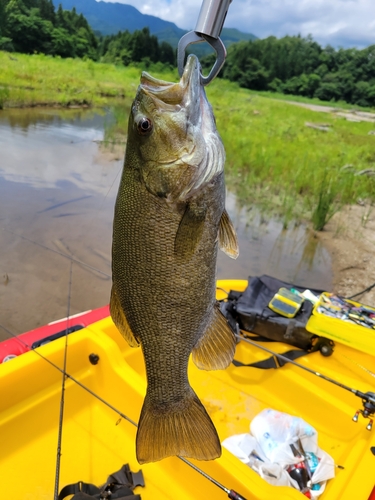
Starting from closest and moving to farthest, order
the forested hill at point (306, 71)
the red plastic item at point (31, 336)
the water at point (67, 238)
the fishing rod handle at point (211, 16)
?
the fishing rod handle at point (211, 16), the red plastic item at point (31, 336), the water at point (67, 238), the forested hill at point (306, 71)

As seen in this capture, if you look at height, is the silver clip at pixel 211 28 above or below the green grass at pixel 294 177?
above

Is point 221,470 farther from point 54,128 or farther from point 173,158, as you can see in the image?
point 54,128

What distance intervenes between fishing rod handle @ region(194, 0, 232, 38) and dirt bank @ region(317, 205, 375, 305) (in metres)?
5.08

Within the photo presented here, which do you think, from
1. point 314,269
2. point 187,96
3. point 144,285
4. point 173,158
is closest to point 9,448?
point 144,285

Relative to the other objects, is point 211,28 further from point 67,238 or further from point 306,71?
point 306,71

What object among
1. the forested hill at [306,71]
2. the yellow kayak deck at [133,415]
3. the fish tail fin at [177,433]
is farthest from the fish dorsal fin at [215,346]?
the forested hill at [306,71]

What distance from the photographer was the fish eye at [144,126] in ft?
3.71

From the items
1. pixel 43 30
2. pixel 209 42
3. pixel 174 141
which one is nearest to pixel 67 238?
pixel 174 141

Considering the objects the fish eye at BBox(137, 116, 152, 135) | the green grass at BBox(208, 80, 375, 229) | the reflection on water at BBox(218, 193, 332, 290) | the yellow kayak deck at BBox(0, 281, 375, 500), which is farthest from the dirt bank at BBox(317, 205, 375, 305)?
the fish eye at BBox(137, 116, 152, 135)

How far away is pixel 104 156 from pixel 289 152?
571 cm

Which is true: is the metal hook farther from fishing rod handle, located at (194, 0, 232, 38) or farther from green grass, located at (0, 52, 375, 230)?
green grass, located at (0, 52, 375, 230)

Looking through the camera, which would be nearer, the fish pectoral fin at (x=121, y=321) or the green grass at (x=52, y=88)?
the fish pectoral fin at (x=121, y=321)

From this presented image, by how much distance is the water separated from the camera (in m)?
4.70

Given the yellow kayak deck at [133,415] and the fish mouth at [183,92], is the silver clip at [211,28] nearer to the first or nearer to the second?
the fish mouth at [183,92]
